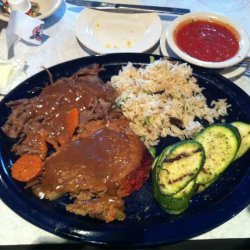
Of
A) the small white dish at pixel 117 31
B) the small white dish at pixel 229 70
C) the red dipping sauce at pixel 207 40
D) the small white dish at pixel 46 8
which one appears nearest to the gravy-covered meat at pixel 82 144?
the small white dish at pixel 117 31

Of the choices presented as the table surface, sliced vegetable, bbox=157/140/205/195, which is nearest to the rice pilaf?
sliced vegetable, bbox=157/140/205/195

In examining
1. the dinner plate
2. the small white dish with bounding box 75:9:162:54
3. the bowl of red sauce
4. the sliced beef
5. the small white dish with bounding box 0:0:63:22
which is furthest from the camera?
the small white dish with bounding box 0:0:63:22

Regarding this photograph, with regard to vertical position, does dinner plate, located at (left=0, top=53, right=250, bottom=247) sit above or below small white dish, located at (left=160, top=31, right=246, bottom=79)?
below

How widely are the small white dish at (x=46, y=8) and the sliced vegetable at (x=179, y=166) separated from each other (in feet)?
6.11

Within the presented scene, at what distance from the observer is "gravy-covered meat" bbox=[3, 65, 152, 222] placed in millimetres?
2002

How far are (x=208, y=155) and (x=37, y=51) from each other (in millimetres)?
1817

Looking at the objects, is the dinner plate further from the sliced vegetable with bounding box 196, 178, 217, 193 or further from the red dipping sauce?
the red dipping sauce

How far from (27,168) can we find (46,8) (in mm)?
1876

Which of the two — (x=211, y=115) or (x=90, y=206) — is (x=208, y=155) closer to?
(x=211, y=115)

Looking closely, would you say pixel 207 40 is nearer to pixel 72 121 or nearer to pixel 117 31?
pixel 117 31

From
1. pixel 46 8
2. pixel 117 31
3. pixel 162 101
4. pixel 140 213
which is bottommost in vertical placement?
pixel 140 213

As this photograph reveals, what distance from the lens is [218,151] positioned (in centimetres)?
206

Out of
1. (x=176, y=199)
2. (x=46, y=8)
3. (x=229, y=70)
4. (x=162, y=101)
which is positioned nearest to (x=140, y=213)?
(x=176, y=199)

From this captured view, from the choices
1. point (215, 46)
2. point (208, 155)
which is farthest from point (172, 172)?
point (215, 46)
